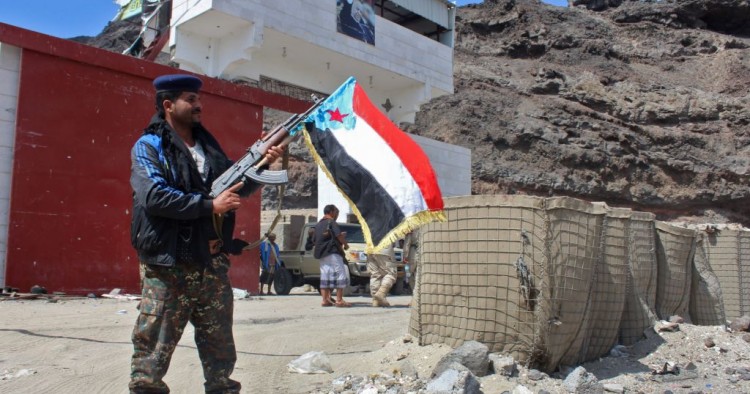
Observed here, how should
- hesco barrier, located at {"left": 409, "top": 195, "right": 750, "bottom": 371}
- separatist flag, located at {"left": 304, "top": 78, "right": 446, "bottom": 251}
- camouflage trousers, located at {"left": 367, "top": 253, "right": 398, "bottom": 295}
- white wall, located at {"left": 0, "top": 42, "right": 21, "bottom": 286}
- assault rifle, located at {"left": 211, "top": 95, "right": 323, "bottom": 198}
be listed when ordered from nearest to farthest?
assault rifle, located at {"left": 211, "top": 95, "right": 323, "bottom": 198} < separatist flag, located at {"left": 304, "top": 78, "right": 446, "bottom": 251} < hesco barrier, located at {"left": 409, "top": 195, "right": 750, "bottom": 371} < white wall, located at {"left": 0, "top": 42, "right": 21, "bottom": 286} < camouflage trousers, located at {"left": 367, "top": 253, "right": 398, "bottom": 295}

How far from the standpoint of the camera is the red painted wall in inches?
340

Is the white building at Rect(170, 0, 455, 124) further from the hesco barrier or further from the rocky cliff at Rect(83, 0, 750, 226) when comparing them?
the rocky cliff at Rect(83, 0, 750, 226)

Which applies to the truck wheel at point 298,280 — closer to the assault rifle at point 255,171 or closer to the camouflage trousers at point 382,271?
the camouflage trousers at point 382,271

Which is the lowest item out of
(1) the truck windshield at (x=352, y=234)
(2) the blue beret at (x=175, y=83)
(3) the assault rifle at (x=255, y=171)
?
(1) the truck windshield at (x=352, y=234)

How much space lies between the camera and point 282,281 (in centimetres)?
1333

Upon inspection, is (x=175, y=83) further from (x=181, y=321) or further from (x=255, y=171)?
(x=181, y=321)

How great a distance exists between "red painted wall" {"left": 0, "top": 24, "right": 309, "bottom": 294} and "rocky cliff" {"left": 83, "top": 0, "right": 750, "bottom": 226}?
78.7 feet

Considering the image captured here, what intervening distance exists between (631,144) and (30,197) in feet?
104

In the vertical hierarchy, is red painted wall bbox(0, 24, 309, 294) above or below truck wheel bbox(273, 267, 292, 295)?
above

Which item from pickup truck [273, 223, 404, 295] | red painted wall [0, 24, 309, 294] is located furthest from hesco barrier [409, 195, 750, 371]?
pickup truck [273, 223, 404, 295]

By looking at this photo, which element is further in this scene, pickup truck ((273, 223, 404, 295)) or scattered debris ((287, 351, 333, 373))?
pickup truck ((273, 223, 404, 295))

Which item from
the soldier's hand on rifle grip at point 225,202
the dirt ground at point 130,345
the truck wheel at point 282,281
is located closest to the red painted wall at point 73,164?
the dirt ground at point 130,345

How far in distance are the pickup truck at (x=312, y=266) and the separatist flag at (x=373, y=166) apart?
359 inches

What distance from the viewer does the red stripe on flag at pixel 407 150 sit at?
149 inches
